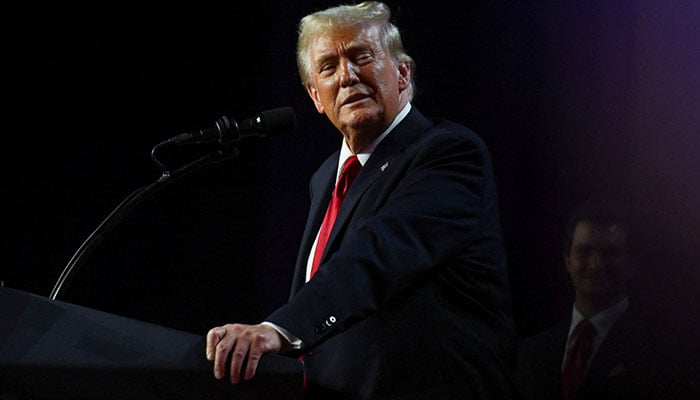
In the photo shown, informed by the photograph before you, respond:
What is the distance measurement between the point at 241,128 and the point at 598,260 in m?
1.02

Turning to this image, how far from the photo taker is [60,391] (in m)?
1.05

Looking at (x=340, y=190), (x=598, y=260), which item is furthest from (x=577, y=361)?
(x=340, y=190)

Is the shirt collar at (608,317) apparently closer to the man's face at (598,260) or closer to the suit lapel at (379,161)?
the man's face at (598,260)

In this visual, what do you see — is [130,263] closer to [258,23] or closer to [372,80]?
[258,23]

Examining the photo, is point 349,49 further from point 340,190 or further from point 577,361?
point 577,361

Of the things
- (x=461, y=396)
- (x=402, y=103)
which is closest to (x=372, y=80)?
(x=402, y=103)

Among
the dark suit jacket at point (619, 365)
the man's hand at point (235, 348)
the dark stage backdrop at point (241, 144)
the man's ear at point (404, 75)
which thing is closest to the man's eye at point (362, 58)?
the man's ear at point (404, 75)

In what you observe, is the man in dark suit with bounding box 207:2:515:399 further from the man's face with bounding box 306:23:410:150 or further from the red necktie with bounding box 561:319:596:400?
the red necktie with bounding box 561:319:596:400

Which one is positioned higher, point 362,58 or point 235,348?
point 362,58

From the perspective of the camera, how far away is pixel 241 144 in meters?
2.98

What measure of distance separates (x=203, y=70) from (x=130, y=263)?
2.48 ft

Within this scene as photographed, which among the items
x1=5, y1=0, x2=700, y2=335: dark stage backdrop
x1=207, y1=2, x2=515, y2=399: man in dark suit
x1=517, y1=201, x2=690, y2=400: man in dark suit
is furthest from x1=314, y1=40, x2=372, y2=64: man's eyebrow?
x1=517, y1=201, x2=690, y2=400: man in dark suit

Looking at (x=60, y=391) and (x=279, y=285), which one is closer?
(x=60, y=391)

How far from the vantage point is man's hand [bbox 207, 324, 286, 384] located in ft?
3.59
